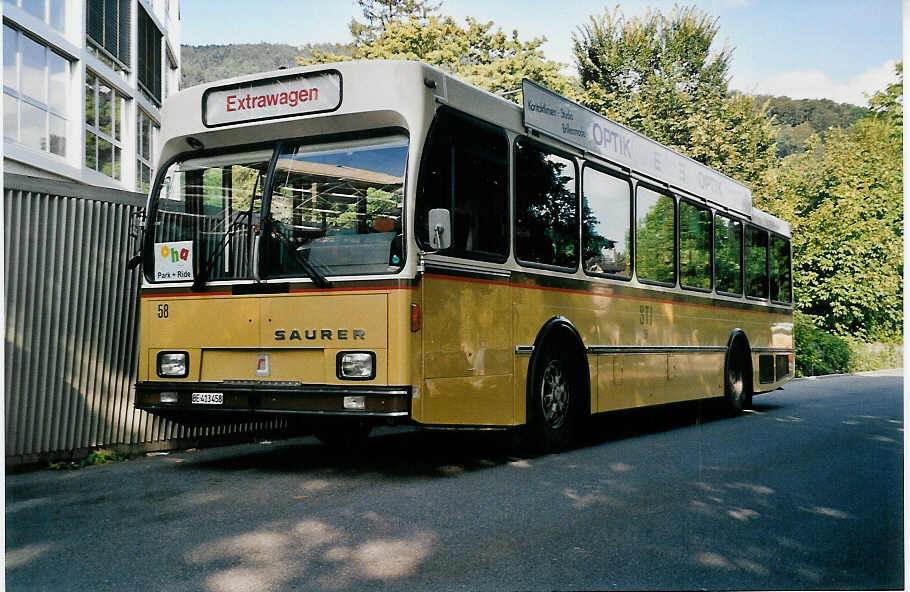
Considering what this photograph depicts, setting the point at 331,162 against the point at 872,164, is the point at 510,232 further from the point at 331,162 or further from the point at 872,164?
the point at 872,164

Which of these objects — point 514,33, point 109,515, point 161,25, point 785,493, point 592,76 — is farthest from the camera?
point 161,25

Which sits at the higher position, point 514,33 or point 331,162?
point 514,33

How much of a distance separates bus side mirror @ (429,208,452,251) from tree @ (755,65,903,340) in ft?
66.6

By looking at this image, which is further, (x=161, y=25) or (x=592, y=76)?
(x=161, y=25)

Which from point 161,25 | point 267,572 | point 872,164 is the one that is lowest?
point 267,572

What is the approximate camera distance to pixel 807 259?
92.7ft

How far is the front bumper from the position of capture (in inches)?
285

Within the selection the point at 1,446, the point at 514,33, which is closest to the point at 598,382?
the point at 1,446

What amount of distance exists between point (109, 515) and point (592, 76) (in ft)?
52.8

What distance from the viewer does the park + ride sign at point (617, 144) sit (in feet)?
30.7

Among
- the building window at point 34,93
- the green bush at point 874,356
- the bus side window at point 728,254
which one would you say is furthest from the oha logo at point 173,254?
the green bush at point 874,356

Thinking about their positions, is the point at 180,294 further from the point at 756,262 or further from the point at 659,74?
the point at 659,74

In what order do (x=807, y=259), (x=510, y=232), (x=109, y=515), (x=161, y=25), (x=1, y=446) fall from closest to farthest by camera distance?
(x=1, y=446)
(x=109, y=515)
(x=510, y=232)
(x=807, y=259)
(x=161, y=25)

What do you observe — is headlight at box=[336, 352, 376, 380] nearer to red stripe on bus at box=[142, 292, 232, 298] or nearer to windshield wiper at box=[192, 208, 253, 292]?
red stripe on bus at box=[142, 292, 232, 298]
